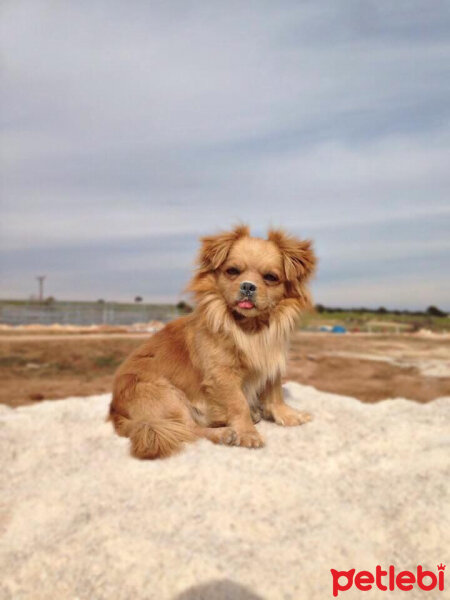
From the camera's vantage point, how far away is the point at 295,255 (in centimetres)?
442

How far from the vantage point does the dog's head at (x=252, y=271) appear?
162 inches

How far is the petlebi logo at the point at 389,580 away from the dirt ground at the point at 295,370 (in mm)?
7121

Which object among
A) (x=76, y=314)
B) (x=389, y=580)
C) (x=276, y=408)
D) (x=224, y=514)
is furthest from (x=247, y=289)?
(x=76, y=314)

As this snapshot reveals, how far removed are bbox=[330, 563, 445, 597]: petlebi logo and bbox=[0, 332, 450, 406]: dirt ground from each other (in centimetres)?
712

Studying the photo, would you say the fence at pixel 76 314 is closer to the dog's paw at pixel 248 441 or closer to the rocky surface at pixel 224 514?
the rocky surface at pixel 224 514

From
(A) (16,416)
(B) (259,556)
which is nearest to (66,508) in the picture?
(B) (259,556)

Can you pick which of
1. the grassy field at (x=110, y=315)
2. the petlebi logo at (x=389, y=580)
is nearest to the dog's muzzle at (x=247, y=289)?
the petlebi logo at (x=389, y=580)

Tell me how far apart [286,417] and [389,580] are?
7.07 feet

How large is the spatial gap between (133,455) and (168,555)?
1348 mm

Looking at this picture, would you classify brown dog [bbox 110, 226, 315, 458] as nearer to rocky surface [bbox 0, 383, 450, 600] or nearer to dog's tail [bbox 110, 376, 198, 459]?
dog's tail [bbox 110, 376, 198, 459]

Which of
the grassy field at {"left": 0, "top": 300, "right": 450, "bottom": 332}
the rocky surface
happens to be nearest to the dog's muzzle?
the rocky surface

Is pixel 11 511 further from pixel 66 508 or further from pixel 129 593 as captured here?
pixel 129 593

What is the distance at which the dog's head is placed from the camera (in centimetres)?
411

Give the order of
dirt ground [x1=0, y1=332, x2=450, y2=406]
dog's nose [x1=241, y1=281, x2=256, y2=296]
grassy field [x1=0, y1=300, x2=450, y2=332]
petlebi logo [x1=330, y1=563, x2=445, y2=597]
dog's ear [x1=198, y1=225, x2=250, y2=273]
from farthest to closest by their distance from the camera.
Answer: grassy field [x1=0, y1=300, x2=450, y2=332], dirt ground [x1=0, y1=332, x2=450, y2=406], dog's ear [x1=198, y1=225, x2=250, y2=273], dog's nose [x1=241, y1=281, x2=256, y2=296], petlebi logo [x1=330, y1=563, x2=445, y2=597]
